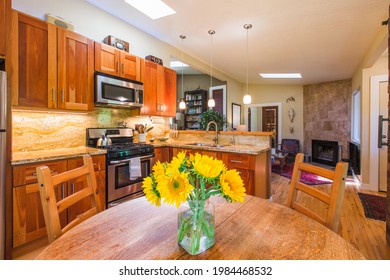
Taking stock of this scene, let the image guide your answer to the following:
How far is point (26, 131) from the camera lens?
2227 millimetres

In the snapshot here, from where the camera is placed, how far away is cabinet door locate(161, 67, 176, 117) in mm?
3579

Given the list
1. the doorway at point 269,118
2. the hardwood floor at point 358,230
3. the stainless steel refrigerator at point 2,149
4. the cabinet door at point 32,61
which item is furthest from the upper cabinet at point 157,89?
the doorway at point 269,118

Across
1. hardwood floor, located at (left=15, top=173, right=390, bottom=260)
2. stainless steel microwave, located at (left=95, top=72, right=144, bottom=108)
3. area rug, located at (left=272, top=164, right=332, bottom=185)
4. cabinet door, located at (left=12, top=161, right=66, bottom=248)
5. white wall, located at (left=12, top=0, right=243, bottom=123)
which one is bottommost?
hardwood floor, located at (left=15, top=173, right=390, bottom=260)

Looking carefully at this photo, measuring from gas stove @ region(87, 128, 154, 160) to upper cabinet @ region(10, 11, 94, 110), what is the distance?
452 millimetres

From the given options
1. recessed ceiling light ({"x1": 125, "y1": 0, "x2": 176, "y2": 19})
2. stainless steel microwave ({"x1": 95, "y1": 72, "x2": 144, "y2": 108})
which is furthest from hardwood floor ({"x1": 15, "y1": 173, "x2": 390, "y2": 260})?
recessed ceiling light ({"x1": 125, "y1": 0, "x2": 176, "y2": 19})

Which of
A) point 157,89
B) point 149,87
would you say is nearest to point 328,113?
point 157,89

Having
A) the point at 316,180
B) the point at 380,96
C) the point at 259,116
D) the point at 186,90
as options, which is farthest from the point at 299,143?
the point at 186,90

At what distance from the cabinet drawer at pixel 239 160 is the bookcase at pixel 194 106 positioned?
13.5 feet

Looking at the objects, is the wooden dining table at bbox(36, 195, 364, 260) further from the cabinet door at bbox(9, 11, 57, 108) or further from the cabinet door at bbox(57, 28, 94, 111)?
the cabinet door at bbox(57, 28, 94, 111)

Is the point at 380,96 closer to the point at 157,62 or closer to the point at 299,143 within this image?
the point at 299,143

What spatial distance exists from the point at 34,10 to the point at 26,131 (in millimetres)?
1366

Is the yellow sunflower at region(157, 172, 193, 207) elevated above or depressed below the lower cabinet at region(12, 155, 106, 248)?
above

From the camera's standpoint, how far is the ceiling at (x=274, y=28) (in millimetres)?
2494
